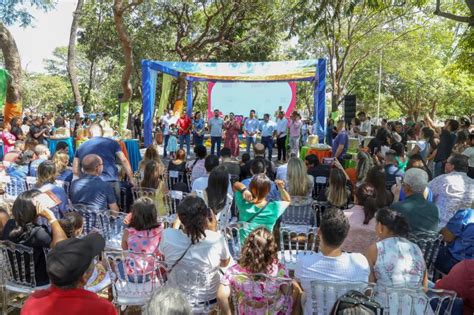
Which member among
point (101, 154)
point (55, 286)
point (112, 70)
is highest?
point (112, 70)

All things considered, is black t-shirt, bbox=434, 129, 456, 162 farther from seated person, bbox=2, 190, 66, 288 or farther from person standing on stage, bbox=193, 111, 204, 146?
person standing on stage, bbox=193, 111, 204, 146

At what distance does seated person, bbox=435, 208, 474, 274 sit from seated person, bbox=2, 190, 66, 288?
2.88 meters

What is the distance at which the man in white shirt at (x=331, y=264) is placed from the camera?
98.3 inches

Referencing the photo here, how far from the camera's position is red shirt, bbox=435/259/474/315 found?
2436 millimetres

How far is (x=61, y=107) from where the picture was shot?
3014 centimetres

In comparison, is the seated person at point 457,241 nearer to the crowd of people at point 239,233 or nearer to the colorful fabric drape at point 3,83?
the crowd of people at point 239,233

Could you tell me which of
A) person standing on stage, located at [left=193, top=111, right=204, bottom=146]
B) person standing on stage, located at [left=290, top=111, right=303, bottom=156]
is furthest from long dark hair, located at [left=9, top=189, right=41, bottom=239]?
person standing on stage, located at [left=193, top=111, right=204, bottom=146]

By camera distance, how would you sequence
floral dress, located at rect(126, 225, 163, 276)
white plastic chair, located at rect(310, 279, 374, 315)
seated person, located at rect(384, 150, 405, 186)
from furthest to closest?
seated person, located at rect(384, 150, 405, 186) < floral dress, located at rect(126, 225, 163, 276) < white plastic chair, located at rect(310, 279, 374, 315)

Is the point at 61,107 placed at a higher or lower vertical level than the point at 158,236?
higher

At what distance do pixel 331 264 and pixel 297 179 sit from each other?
7.24 ft

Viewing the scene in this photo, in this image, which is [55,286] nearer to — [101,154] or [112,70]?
[101,154]

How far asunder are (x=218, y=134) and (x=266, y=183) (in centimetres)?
876

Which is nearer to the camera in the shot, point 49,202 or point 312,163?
point 49,202

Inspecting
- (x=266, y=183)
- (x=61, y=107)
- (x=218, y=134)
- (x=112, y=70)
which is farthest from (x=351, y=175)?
(x=61, y=107)
